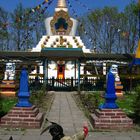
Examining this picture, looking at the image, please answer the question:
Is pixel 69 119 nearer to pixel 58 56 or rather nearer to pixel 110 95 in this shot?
pixel 110 95

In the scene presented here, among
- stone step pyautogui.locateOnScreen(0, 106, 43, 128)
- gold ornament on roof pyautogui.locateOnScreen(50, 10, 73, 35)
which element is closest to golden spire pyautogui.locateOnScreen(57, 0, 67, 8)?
gold ornament on roof pyautogui.locateOnScreen(50, 10, 73, 35)

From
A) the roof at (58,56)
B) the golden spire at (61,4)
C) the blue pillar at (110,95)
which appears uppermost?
the golden spire at (61,4)

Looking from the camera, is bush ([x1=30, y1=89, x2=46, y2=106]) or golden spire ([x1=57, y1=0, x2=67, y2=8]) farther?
golden spire ([x1=57, y1=0, x2=67, y2=8])

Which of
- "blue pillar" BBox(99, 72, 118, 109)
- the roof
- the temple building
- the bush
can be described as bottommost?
the bush

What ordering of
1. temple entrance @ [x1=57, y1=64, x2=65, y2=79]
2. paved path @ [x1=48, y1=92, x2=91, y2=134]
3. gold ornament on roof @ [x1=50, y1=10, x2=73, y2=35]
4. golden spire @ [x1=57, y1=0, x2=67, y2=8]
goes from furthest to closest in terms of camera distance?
golden spire @ [x1=57, y1=0, x2=67, y2=8] < gold ornament on roof @ [x1=50, y1=10, x2=73, y2=35] < temple entrance @ [x1=57, y1=64, x2=65, y2=79] < paved path @ [x1=48, y1=92, x2=91, y2=134]

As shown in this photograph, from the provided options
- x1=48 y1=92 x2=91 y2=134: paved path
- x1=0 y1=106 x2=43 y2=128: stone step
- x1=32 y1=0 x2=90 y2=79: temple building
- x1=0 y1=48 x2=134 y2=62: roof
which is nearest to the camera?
x1=0 y1=106 x2=43 y2=128: stone step

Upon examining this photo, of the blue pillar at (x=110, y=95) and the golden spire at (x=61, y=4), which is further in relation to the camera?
the golden spire at (x=61, y=4)

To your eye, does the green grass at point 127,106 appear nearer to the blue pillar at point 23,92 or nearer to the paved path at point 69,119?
the paved path at point 69,119

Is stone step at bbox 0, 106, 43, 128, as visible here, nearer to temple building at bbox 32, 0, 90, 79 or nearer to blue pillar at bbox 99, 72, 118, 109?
blue pillar at bbox 99, 72, 118, 109

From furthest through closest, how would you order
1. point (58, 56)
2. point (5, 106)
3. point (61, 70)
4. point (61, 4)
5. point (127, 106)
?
point (61, 4) < point (61, 70) < point (58, 56) < point (127, 106) < point (5, 106)

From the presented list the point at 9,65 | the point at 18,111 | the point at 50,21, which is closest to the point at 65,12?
the point at 50,21

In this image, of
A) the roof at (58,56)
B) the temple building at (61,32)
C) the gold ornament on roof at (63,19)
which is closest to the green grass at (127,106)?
the roof at (58,56)

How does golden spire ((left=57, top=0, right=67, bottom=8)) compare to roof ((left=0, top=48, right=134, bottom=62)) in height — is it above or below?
above

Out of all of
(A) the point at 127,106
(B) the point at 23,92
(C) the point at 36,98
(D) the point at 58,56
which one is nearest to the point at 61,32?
(D) the point at 58,56
